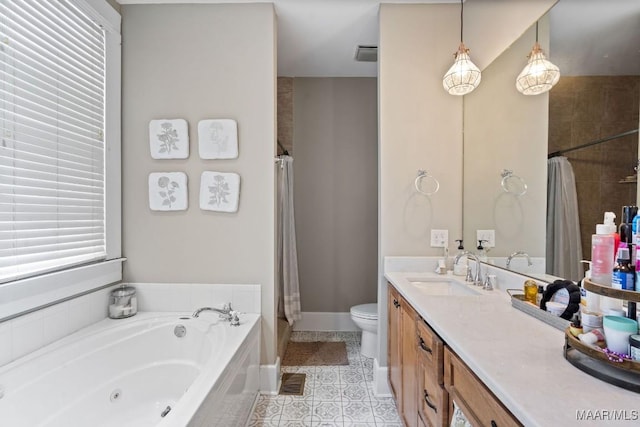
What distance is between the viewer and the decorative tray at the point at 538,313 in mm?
1113

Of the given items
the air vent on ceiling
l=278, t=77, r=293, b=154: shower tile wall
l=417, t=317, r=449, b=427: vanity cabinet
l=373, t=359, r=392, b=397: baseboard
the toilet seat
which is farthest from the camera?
l=278, t=77, r=293, b=154: shower tile wall

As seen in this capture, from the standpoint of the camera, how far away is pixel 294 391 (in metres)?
2.23

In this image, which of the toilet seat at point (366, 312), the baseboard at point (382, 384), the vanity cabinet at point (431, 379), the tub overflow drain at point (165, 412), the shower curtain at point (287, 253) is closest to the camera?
the vanity cabinet at point (431, 379)

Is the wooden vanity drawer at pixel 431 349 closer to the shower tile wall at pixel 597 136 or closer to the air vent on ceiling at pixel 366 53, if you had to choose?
the shower tile wall at pixel 597 136

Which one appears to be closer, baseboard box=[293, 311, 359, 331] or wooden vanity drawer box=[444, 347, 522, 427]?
wooden vanity drawer box=[444, 347, 522, 427]

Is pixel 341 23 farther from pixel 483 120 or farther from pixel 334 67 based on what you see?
pixel 483 120

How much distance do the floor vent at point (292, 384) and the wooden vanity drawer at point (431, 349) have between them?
1.18 metres

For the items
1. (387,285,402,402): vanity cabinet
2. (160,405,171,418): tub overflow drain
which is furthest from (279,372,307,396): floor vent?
(160,405,171,418): tub overflow drain

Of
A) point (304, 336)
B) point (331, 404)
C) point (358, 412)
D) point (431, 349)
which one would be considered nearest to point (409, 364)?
point (431, 349)

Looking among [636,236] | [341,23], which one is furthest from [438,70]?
[636,236]

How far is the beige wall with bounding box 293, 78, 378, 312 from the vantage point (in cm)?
330

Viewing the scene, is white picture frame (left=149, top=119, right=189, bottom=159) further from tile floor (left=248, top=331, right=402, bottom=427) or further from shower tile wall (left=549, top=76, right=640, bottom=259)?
shower tile wall (left=549, top=76, right=640, bottom=259)

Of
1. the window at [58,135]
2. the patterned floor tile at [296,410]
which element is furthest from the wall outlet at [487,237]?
the window at [58,135]

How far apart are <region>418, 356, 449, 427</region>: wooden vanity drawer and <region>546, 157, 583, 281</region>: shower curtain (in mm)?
677
